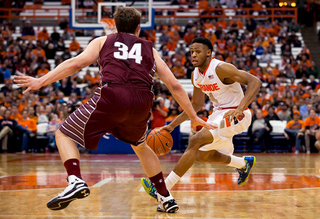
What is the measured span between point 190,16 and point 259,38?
4.66m

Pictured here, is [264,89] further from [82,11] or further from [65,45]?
[65,45]

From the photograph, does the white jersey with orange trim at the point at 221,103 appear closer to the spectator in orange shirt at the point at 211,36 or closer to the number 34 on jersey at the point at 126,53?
the number 34 on jersey at the point at 126,53

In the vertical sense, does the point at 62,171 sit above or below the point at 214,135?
below

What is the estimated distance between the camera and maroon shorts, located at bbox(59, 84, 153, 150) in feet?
12.2

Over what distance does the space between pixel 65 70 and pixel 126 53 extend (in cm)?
57

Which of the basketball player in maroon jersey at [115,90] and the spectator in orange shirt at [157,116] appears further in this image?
the spectator in orange shirt at [157,116]

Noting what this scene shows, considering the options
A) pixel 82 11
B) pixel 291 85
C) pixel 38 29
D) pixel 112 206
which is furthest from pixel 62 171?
pixel 38 29

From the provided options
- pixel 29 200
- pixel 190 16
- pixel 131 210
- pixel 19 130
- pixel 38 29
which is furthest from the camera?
pixel 190 16

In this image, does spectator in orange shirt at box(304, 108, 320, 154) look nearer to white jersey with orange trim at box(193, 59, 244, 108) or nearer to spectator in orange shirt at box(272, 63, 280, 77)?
spectator in orange shirt at box(272, 63, 280, 77)

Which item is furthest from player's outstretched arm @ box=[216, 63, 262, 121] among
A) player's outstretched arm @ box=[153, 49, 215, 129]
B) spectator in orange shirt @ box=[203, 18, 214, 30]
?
spectator in orange shirt @ box=[203, 18, 214, 30]

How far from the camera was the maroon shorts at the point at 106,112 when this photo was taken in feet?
12.2

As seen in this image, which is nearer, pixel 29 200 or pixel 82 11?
pixel 29 200

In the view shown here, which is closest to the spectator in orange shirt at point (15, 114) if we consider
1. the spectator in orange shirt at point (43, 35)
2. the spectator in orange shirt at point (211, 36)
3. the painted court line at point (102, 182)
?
the spectator in orange shirt at point (43, 35)

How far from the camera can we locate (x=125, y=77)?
3783mm
